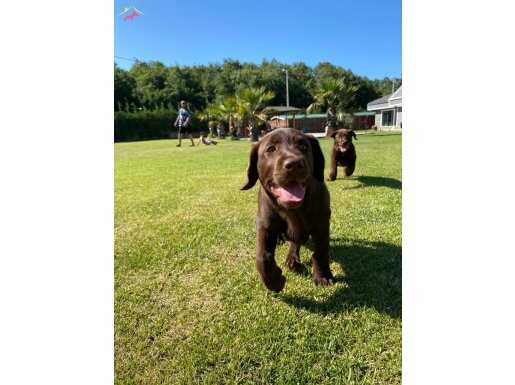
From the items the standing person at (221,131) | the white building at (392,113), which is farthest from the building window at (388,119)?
the standing person at (221,131)

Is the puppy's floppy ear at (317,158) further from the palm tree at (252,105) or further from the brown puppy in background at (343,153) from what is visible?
the palm tree at (252,105)

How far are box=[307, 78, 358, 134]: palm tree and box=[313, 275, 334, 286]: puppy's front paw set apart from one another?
12484 mm

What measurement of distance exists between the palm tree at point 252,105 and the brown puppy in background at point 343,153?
13667 mm

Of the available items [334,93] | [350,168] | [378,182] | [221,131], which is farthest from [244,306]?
[221,131]

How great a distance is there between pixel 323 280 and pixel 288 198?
797mm

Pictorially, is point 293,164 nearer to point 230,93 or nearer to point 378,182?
point 378,182

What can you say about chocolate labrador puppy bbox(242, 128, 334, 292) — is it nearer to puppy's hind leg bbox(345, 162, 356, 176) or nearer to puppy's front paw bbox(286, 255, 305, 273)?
puppy's front paw bbox(286, 255, 305, 273)

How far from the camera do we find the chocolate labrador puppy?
6.43 ft
